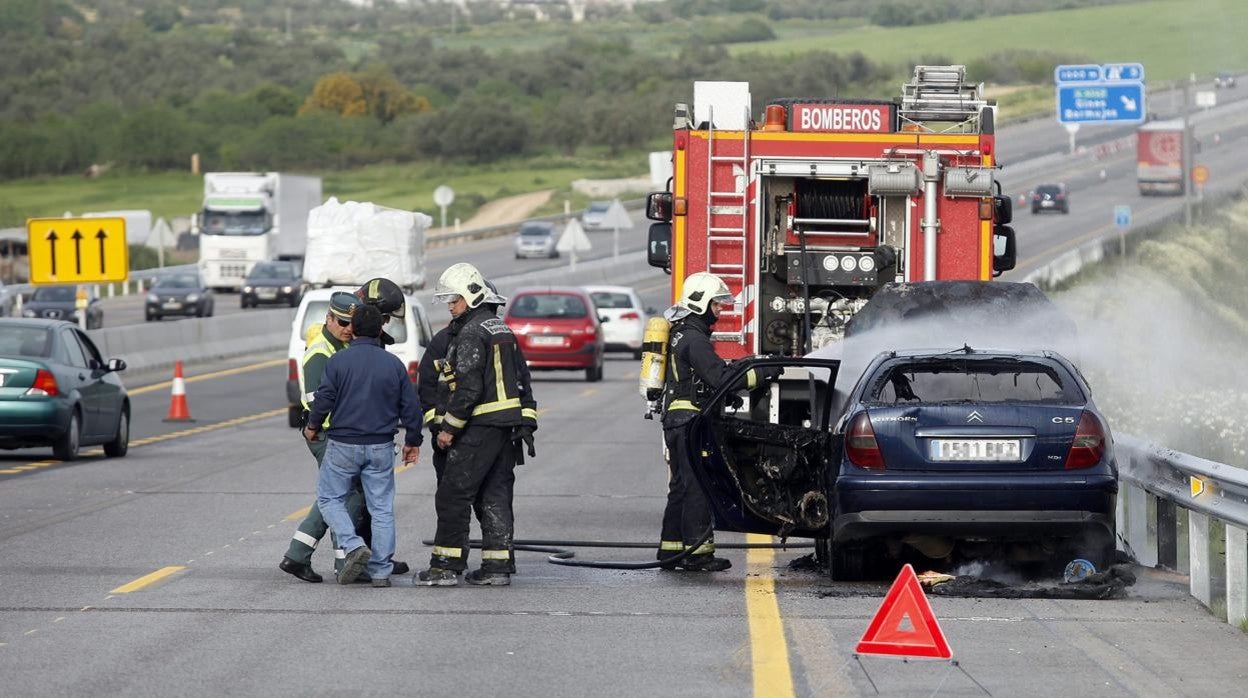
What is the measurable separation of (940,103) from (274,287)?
138 ft

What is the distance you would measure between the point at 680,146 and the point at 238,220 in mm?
49466

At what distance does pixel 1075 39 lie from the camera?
144375 mm

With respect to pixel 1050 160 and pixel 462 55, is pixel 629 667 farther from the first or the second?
pixel 462 55

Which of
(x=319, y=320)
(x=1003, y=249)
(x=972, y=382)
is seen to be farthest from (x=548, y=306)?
(x=972, y=382)

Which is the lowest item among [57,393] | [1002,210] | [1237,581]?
[1237,581]

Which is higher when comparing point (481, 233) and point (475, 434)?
point (481, 233)

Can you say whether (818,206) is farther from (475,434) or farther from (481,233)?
(481,233)

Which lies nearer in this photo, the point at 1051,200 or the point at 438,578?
the point at 438,578

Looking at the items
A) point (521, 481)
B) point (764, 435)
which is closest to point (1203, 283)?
point (521, 481)

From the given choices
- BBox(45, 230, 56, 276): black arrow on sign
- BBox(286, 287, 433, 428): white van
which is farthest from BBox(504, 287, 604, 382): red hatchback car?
BBox(286, 287, 433, 428): white van

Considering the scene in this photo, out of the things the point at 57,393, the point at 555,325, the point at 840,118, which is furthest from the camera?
the point at 555,325

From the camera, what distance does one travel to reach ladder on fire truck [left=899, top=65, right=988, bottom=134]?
17.2 metres

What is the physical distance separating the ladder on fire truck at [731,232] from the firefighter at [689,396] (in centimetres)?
379

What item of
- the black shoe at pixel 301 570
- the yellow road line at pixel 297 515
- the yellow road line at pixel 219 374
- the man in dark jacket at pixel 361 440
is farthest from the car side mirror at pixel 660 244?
the yellow road line at pixel 219 374
